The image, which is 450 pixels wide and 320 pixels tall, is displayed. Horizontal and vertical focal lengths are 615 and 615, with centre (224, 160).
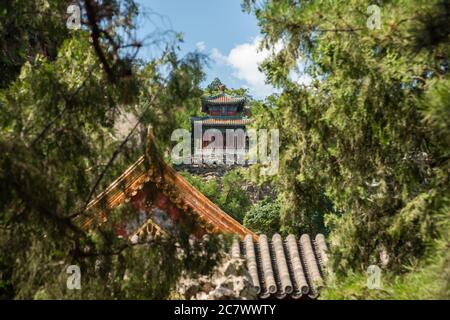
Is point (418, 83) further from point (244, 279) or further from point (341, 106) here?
point (244, 279)

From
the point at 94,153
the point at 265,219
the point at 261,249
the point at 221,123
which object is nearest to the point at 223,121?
the point at 221,123

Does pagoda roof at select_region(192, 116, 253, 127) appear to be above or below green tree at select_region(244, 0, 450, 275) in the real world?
above

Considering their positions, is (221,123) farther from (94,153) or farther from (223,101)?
(94,153)

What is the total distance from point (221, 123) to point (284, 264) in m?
30.0

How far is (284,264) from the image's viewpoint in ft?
20.8

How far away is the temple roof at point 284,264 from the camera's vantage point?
5.84 m

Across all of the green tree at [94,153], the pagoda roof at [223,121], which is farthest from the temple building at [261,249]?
the pagoda roof at [223,121]

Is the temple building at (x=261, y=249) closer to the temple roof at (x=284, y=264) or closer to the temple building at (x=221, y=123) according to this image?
the temple roof at (x=284, y=264)

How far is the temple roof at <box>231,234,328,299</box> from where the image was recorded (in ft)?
19.1

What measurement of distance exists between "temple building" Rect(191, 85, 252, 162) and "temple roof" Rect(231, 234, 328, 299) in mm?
28575

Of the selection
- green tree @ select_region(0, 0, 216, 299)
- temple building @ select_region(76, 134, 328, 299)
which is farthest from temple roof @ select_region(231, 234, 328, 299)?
green tree @ select_region(0, 0, 216, 299)

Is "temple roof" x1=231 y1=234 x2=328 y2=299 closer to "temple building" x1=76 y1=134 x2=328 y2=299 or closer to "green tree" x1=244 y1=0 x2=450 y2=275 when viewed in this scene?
"temple building" x1=76 y1=134 x2=328 y2=299

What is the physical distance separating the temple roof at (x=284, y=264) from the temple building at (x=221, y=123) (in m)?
28.6

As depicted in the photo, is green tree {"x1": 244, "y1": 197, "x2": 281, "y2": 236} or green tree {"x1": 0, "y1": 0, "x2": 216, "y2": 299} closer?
green tree {"x1": 0, "y1": 0, "x2": 216, "y2": 299}
